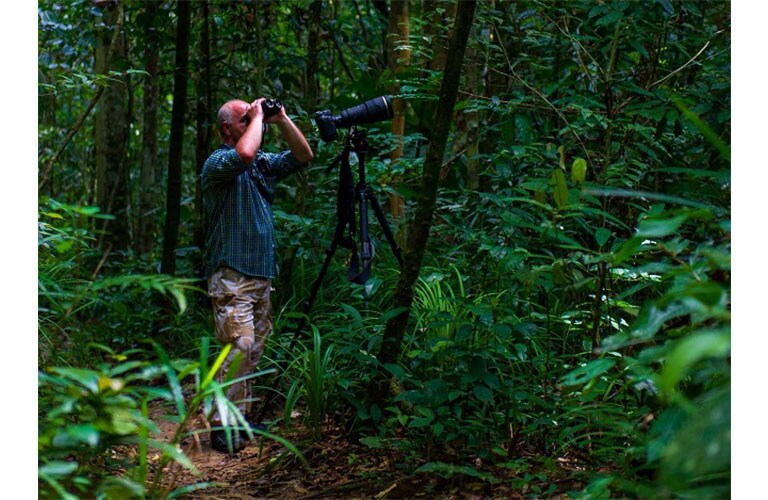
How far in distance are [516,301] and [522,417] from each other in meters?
0.97

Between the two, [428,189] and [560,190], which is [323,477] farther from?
[560,190]

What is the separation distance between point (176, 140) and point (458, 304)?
255cm

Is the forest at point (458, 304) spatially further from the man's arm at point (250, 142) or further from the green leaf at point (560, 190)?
the man's arm at point (250, 142)

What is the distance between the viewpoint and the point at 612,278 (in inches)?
120

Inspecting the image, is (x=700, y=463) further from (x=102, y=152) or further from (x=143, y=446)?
(x=102, y=152)

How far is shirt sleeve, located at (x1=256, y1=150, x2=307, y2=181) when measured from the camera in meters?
3.78

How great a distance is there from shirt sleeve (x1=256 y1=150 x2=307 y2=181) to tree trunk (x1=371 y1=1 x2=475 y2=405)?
97 cm

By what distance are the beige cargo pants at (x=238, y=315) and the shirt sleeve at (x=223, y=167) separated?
1.39 feet

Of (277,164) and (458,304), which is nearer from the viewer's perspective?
(458,304)

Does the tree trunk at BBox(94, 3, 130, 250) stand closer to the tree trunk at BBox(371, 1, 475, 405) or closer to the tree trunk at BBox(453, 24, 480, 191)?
the tree trunk at BBox(453, 24, 480, 191)

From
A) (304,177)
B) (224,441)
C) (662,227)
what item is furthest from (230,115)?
(662,227)

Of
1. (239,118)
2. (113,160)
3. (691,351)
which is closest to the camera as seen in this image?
(691,351)

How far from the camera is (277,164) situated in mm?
3797

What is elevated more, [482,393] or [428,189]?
[428,189]
